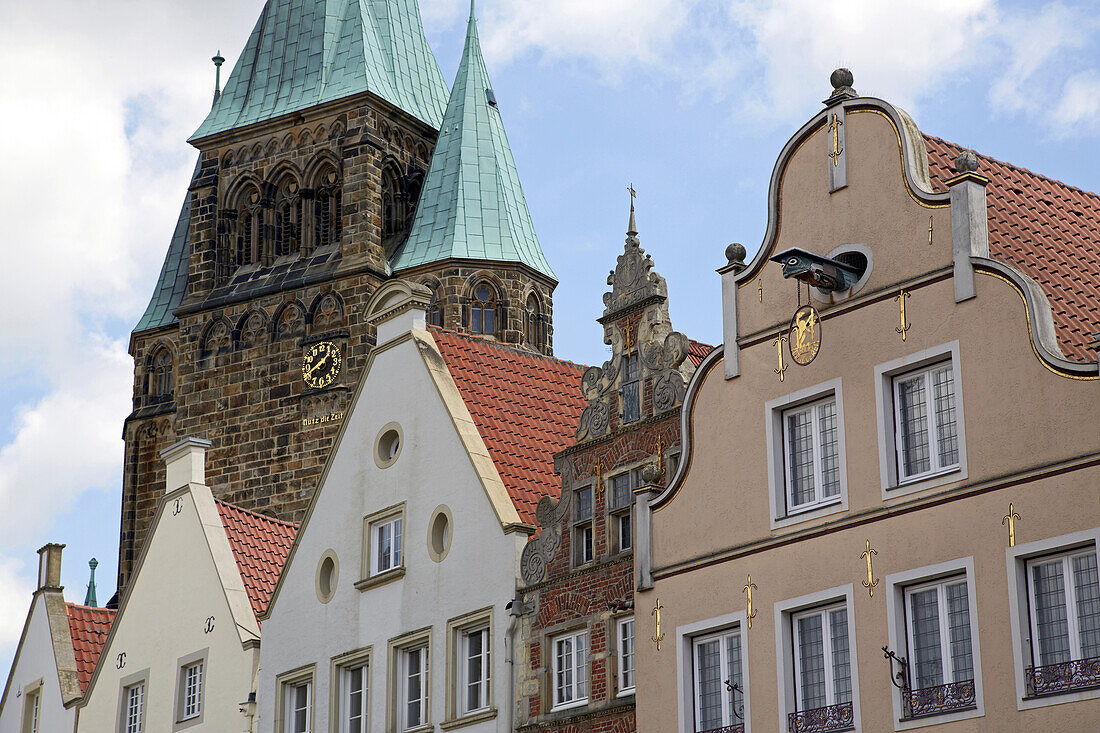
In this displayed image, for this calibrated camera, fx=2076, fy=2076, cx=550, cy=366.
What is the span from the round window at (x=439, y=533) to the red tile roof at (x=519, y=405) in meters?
1.01

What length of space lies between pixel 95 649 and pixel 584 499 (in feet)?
52.5

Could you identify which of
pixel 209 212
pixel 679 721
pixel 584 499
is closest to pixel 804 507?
pixel 679 721

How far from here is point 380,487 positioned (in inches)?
1208

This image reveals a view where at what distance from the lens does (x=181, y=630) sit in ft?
114

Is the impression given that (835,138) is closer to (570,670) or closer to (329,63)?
(570,670)

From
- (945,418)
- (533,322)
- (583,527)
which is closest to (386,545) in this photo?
(583,527)

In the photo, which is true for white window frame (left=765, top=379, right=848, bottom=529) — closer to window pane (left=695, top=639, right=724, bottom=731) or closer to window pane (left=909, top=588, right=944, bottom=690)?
window pane (left=909, top=588, right=944, bottom=690)

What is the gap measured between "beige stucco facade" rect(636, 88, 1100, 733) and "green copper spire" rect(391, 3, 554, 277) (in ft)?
142

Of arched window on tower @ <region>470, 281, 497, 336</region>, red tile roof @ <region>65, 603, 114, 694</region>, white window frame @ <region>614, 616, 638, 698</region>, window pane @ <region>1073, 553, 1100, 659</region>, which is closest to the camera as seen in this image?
window pane @ <region>1073, 553, 1100, 659</region>

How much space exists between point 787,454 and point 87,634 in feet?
67.7

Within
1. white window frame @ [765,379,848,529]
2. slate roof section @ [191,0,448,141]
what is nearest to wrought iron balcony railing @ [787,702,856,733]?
white window frame @ [765,379,848,529]

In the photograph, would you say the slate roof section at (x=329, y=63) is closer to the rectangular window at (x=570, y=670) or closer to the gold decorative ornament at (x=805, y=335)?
the rectangular window at (x=570, y=670)

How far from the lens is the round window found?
95.1 ft

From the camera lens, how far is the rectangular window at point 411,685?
28953 mm
